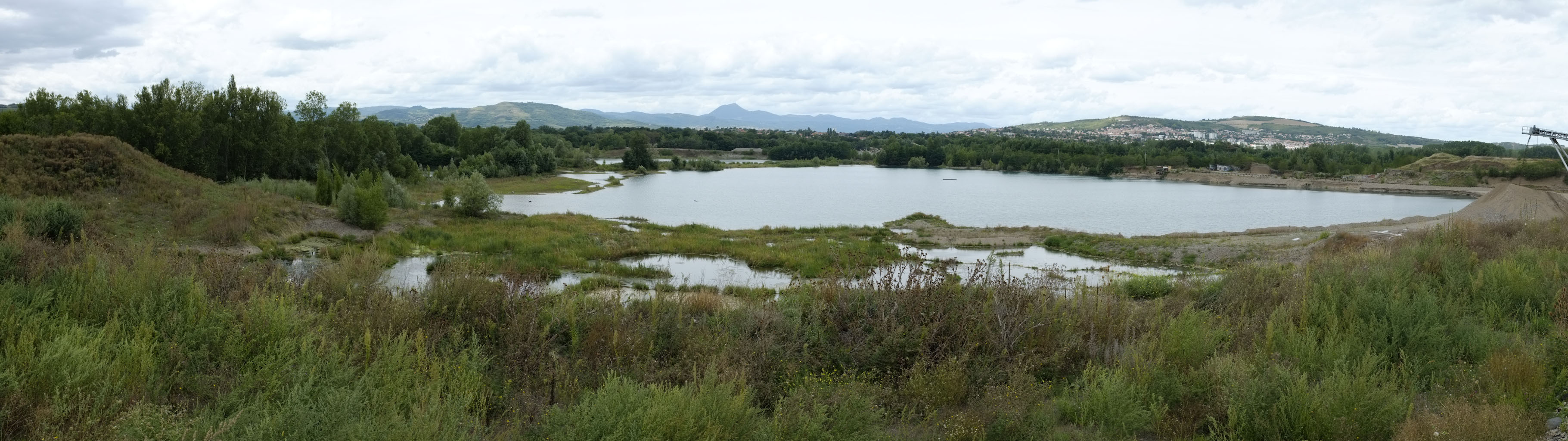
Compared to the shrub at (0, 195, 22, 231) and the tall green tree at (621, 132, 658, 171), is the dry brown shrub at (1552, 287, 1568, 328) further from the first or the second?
the tall green tree at (621, 132, 658, 171)

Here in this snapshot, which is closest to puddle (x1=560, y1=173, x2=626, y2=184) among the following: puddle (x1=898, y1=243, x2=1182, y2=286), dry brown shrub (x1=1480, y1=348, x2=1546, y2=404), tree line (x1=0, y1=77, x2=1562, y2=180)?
tree line (x1=0, y1=77, x2=1562, y2=180)

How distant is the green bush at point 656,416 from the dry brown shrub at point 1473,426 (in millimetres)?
4019

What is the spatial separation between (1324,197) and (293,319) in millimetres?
79382

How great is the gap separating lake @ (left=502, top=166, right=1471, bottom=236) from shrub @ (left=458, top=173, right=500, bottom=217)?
202 inches

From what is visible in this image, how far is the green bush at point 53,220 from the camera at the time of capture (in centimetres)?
1174

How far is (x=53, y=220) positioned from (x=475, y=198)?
1942cm

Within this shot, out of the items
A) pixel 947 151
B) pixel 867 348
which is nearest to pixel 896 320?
pixel 867 348

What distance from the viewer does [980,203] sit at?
184 feet

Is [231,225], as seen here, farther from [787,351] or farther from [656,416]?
[656,416]

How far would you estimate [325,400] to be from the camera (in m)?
4.77

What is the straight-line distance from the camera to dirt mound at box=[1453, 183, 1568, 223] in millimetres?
26734

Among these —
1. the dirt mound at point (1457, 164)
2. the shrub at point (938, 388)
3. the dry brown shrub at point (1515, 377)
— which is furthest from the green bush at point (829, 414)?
the dirt mound at point (1457, 164)

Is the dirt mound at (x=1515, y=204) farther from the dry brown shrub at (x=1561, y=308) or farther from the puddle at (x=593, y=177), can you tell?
the puddle at (x=593, y=177)

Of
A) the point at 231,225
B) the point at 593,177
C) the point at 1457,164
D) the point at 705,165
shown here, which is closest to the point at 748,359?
the point at 231,225
